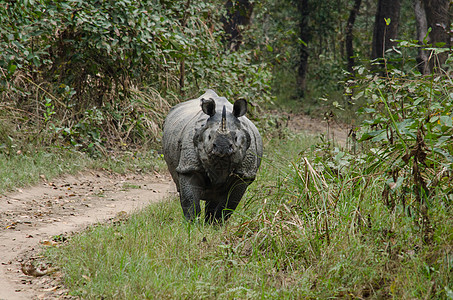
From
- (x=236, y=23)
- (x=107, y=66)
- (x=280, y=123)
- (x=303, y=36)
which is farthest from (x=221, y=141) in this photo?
(x=303, y=36)

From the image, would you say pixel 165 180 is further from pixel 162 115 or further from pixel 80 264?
pixel 80 264

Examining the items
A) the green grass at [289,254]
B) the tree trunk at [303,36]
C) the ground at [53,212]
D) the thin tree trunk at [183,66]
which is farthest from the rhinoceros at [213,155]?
the tree trunk at [303,36]

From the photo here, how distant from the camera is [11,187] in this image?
8.11 metres

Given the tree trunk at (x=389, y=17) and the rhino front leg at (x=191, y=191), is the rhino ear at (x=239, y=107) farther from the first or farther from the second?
the tree trunk at (x=389, y=17)

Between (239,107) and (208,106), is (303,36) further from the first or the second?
(208,106)

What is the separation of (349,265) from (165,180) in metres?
6.75

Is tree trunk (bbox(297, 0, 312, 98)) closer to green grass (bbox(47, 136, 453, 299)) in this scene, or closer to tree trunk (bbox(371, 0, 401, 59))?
tree trunk (bbox(371, 0, 401, 59))

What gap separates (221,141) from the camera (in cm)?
518

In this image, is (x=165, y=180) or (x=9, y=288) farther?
(x=165, y=180)

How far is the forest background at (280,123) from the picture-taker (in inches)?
168

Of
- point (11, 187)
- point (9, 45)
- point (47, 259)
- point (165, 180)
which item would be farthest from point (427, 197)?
point (9, 45)

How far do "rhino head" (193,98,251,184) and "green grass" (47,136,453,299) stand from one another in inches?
20.9

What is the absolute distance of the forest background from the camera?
426 cm

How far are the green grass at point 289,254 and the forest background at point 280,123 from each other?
0.02 meters
